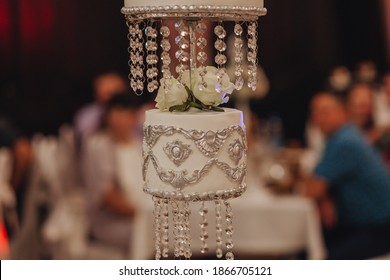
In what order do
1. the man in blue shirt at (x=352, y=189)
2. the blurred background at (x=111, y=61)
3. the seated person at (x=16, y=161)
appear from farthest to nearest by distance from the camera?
the blurred background at (x=111, y=61)
the seated person at (x=16, y=161)
the man in blue shirt at (x=352, y=189)

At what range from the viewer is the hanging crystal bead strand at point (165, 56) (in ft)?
5.98

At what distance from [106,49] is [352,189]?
4.62 metres

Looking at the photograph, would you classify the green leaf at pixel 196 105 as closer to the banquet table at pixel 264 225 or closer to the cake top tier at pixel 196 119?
the cake top tier at pixel 196 119

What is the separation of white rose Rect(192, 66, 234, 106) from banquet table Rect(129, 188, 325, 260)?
2.62 meters

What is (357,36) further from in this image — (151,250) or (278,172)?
(151,250)

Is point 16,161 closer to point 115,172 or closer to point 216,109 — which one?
point 115,172

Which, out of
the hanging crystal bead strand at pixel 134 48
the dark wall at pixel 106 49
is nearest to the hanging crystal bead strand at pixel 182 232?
the hanging crystal bead strand at pixel 134 48

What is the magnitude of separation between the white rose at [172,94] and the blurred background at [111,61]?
11.2 feet

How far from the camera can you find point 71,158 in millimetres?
5352

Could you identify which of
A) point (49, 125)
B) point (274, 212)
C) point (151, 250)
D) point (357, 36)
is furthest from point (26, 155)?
point (357, 36)

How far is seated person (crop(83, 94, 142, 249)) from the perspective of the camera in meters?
4.81

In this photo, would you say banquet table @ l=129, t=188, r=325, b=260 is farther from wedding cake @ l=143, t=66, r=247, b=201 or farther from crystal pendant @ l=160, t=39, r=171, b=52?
crystal pendant @ l=160, t=39, r=171, b=52

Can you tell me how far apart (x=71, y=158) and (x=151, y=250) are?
982 mm

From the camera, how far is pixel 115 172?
4848 millimetres
